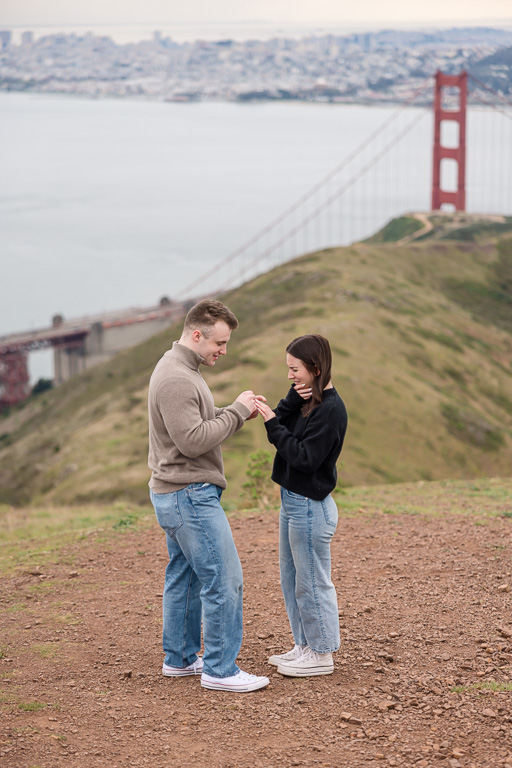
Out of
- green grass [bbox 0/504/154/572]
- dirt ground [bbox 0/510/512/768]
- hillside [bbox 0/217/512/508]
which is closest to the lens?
dirt ground [bbox 0/510/512/768]

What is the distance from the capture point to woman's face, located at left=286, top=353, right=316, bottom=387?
4.79m

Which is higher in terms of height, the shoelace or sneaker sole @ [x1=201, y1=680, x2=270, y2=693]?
the shoelace

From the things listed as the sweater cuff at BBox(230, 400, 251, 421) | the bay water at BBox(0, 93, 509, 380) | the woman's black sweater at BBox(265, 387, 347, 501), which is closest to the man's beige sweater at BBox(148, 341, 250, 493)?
the sweater cuff at BBox(230, 400, 251, 421)

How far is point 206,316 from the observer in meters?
4.68

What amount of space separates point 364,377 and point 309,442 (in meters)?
26.8

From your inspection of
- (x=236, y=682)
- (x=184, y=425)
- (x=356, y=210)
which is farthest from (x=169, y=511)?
(x=356, y=210)

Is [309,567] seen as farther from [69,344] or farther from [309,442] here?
[69,344]

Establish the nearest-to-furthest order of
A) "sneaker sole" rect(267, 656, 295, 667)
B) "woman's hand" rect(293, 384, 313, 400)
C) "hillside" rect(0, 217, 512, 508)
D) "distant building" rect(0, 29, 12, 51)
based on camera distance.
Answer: "woman's hand" rect(293, 384, 313, 400) < "sneaker sole" rect(267, 656, 295, 667) < "hillside" rect(0, 217, 512, 508) < "distant building" rect(0, 29, 12, 51)

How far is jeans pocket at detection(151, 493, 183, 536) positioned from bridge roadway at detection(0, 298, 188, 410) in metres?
83.8

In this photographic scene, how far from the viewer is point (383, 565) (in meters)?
7.46

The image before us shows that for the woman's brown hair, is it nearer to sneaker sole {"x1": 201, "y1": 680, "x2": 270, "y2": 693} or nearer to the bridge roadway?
sneaker sole {"x1": 201, "y1": 680, "x2": 270, "y2": 693}

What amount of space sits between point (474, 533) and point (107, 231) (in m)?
156

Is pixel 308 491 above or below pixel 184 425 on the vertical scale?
below

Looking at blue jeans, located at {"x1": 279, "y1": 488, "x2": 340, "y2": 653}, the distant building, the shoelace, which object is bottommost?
the shoelace
